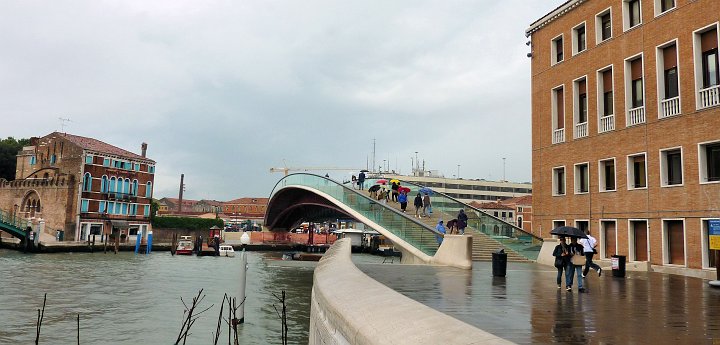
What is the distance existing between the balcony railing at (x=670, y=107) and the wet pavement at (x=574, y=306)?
257 inches

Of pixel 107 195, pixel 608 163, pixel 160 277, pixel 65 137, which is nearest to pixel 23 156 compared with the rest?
pixel 65 137

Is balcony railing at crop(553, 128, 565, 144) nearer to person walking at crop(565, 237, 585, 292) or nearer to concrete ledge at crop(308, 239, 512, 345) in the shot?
person walking at crop(565, 237, 585, 292)

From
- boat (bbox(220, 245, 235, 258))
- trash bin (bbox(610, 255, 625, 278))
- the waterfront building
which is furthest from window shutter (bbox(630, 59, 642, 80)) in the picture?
A: the waterfront building

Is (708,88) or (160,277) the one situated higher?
(708,88)

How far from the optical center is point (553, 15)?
84.8 feet

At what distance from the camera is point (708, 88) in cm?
Result: 1756

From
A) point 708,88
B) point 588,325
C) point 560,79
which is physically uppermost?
point 560,79

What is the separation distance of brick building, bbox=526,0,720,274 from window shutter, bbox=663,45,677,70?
43 mm

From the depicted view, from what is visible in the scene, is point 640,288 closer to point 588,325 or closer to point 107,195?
point 588,325

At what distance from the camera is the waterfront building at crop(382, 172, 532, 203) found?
384ft

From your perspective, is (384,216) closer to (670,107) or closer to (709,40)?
(670,107)

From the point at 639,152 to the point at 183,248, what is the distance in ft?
144

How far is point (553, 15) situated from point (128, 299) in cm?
2255

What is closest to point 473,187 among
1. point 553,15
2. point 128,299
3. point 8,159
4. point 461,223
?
point 8,159
